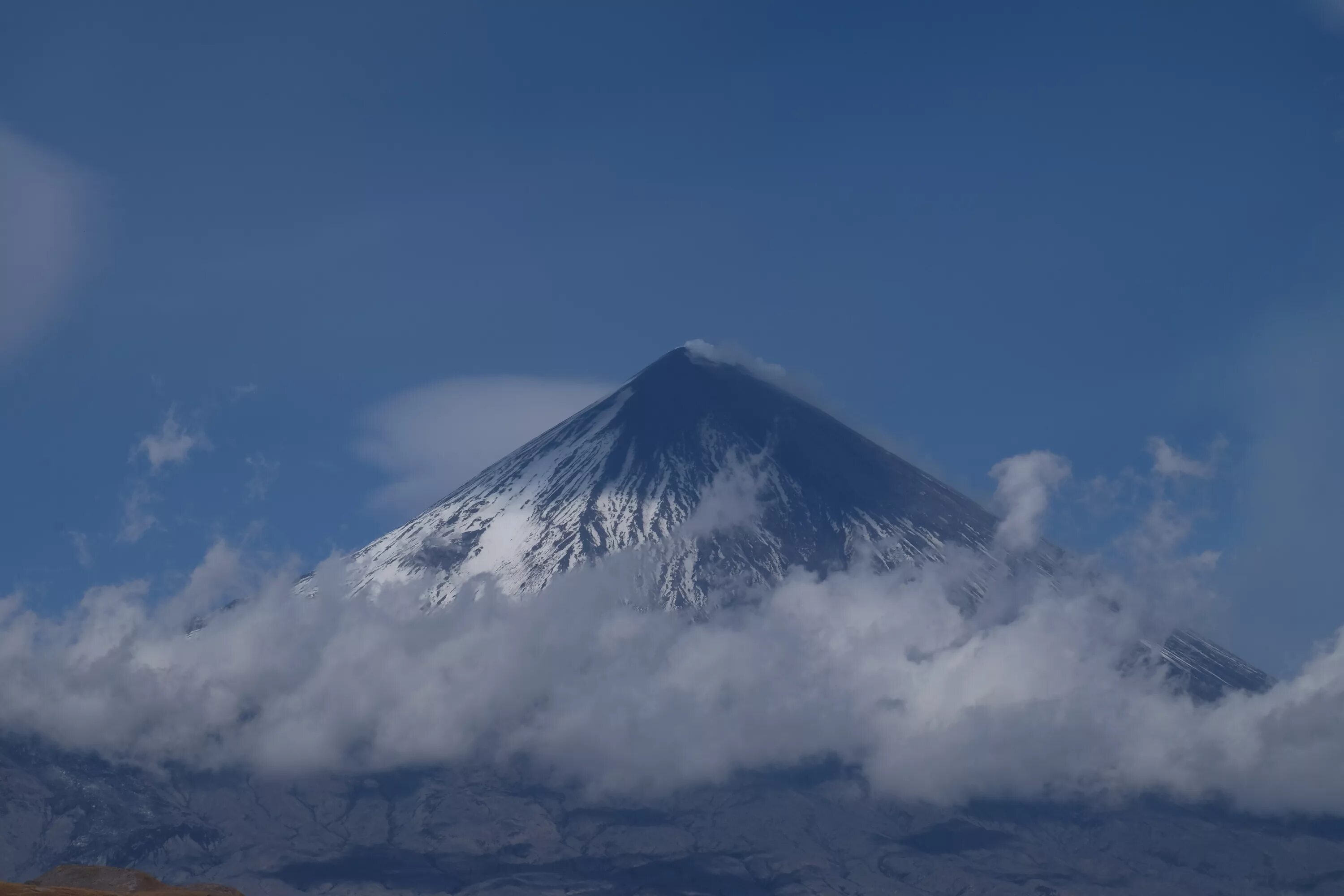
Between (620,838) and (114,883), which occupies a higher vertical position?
(620,838)

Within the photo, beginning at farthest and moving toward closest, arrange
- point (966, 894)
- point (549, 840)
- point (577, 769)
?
point (577, 769)
point (549, 840)
point (966, 894)

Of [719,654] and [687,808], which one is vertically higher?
[719,654]

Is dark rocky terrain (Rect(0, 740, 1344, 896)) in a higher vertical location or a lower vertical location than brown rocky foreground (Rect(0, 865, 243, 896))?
higher

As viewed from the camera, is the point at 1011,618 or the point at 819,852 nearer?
the point at 819,852

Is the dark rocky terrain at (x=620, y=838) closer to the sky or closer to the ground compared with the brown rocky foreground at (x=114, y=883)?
closer to the sky

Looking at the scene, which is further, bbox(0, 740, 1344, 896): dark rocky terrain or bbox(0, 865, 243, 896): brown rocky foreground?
bbox(0, 740, 1344, 896): dark rocky terrain

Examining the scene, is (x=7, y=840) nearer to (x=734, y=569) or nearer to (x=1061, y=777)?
(x=734, y=569)

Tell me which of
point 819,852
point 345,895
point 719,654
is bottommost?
point 345,895

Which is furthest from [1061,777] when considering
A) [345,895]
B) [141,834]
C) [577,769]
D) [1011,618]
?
[141,834]

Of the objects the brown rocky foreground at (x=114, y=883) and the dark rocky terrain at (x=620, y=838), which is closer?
the brown rocky foreground at (x=114, y=883)

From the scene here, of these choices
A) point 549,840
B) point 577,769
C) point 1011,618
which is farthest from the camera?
point 1011,618

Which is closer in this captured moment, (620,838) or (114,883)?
(114,883)
